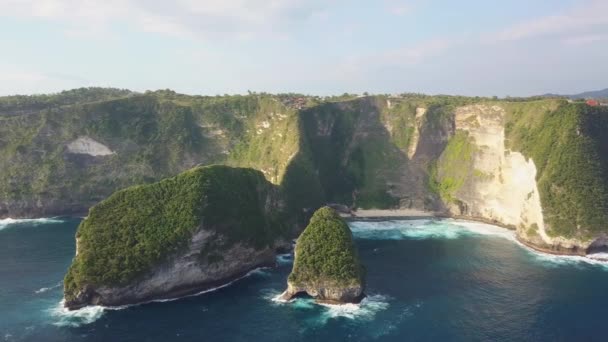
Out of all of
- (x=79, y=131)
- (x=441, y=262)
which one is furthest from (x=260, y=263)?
(x=79, y=131)

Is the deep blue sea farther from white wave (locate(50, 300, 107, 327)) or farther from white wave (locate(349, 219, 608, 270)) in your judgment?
white wave (locate(349, 219, 608, 270))

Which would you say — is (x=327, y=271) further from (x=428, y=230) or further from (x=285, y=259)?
(x=428, y=230)

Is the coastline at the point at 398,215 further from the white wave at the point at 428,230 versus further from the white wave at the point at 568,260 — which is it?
the white wave at the point at 568,260

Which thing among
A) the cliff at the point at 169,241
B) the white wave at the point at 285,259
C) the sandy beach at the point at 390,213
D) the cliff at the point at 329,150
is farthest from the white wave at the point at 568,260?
the cliff at the point at 169,241

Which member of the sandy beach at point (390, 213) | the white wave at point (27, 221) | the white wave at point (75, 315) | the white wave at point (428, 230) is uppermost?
the sandy beach at point (390, 213)

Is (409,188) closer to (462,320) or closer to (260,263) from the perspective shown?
(260,263)

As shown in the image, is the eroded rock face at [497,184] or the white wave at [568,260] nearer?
the white wave at [568,260]

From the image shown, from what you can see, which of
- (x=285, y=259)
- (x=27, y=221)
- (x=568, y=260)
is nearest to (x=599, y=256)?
(x=568, y=260)
